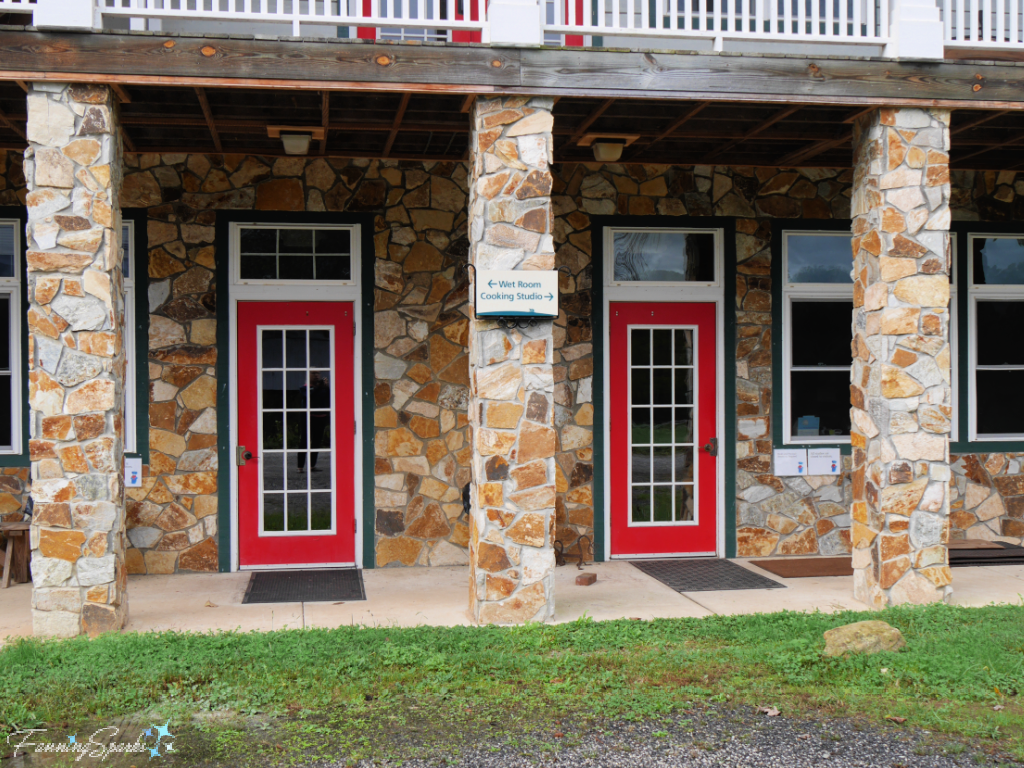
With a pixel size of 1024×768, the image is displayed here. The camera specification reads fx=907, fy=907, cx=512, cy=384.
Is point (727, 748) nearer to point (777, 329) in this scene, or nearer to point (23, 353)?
point (777, 329)

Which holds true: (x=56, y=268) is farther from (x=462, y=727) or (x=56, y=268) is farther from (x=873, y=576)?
(x=873, y=576)

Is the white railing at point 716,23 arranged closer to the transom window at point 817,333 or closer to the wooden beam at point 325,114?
the wooden beam at point 325,114

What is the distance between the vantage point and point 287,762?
11.9 feet

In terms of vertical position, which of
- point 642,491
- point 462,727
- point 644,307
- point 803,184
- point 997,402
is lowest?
point 462,727

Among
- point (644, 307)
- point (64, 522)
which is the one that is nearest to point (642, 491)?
point (644, 307)

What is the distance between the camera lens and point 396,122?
20.4ft

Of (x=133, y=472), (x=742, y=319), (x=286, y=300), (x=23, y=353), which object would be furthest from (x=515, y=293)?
(x=23, y=353)

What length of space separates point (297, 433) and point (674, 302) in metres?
3.32

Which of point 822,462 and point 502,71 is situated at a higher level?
point 502,71

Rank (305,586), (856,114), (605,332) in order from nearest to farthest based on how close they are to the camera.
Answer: (856,114) < (305,586) < (605,332)

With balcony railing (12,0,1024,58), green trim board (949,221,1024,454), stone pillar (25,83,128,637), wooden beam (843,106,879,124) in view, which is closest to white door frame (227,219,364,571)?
balcony railing (12,0,1024,58)

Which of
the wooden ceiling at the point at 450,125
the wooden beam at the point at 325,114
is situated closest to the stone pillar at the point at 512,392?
the wooden ceiling at the point at 450,125

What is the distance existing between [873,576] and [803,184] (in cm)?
349

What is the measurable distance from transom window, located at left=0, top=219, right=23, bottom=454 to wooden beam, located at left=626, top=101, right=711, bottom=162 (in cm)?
482
